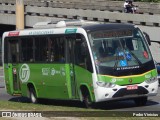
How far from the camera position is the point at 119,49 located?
2125 cm

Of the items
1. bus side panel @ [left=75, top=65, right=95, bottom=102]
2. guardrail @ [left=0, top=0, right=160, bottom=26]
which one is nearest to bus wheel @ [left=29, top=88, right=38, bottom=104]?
bus side panel @ [left=75, top=65, right=95, bottom=102]

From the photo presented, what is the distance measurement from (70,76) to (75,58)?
0.66m

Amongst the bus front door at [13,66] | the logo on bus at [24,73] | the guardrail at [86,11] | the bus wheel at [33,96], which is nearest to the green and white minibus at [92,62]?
the logo on bus at [24,73]

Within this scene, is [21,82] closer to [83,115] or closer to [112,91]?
[112,91]

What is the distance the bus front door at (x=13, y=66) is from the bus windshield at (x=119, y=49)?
15.4 ft

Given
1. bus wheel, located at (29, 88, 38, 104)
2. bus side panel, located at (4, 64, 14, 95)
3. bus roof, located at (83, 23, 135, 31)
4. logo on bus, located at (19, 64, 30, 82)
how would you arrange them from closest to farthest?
Answer: bus roof, located at (83, 23, 135, 31) → logo on bus, located at (19, 64, 30, 82) → bus wheel, located at (29, 88, 38, 104) → bus side panel, located at (4, 64, 14, 95)

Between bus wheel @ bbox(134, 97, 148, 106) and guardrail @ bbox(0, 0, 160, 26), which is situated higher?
bus wheel @ bbox(134, 97, 148, 106)

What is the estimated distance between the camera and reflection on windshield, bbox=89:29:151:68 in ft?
69.0

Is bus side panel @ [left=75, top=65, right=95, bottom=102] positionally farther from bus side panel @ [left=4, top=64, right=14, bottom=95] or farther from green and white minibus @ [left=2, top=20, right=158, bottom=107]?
bus side panel @ [left=4, top=64, right=14, bottom=95]

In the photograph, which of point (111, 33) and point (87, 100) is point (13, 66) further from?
point (111, 33)

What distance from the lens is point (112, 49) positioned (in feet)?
69.7

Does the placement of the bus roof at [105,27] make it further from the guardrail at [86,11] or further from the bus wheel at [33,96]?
the guardrail at [86,11]

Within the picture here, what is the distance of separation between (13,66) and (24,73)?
30.9 inches

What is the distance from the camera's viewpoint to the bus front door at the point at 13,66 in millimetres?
25172
